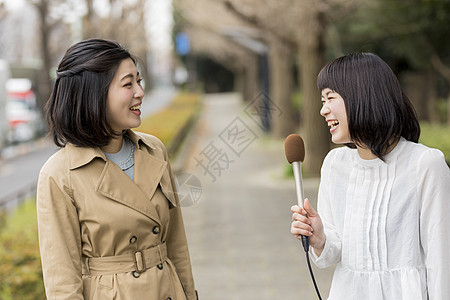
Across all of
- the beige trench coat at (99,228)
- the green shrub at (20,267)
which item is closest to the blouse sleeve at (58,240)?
the beige trench coat at (99,228)

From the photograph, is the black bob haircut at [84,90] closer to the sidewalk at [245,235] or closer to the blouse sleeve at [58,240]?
the blouse sleeve at [58,240]

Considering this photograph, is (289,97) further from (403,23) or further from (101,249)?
(101,249)

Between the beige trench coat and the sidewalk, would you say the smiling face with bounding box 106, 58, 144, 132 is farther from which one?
the sidewalk

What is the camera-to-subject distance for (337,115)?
2.05m

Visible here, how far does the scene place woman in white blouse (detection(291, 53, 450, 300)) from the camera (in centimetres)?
193

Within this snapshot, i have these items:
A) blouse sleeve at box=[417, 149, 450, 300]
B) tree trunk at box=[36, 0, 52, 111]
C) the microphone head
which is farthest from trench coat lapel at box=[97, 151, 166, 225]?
tree trunk at box=[36, 0, 52, 111]

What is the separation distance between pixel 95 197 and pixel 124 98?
369 mm

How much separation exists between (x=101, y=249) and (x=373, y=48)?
1660 centimetres

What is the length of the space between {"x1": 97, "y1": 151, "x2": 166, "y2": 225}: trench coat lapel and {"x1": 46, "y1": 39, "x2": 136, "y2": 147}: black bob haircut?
0.14m

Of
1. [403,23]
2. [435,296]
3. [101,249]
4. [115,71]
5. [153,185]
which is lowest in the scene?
[435,296]

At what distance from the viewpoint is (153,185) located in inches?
89.5

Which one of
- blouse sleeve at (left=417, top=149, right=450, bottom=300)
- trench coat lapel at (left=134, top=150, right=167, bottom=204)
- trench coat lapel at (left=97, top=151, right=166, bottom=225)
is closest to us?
blouse sleeve at (left=417, top=149, right=450, bottom=300)

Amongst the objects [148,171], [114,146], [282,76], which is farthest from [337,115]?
[282,76]

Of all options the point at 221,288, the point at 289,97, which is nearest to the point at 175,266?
the point at 221,288
